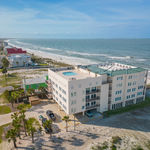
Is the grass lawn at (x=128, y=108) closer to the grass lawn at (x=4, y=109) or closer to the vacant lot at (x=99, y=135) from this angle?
the vacant lot at (x=99, y=135)

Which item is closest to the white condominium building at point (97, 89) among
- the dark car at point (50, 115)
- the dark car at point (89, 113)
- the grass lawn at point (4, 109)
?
the dark car at point (89, 113)

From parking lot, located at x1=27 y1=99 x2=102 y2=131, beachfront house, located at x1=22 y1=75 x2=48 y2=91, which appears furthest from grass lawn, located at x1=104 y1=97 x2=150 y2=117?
beachfront house, located at x1=22 y1=75 x2=48 y2=91

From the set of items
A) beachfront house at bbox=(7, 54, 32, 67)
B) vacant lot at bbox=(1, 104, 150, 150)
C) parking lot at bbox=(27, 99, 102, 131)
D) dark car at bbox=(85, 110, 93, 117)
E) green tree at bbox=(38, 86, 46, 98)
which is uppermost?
beachfront house at bbox=(7, 54, 32, 67)

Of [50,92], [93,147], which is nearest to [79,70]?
[50,92]

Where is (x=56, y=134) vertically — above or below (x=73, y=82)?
below

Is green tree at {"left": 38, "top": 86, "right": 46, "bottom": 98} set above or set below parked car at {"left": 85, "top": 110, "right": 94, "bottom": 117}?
above

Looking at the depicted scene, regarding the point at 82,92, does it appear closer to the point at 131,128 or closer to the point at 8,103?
the point at 131,128

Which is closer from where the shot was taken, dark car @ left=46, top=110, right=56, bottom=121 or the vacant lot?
the vacant lot

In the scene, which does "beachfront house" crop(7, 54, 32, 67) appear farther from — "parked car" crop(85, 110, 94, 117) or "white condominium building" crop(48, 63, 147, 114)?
"parked car" crop(85, 110, 94, 117)

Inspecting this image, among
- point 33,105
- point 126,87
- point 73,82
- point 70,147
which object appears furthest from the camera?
point 33,105
